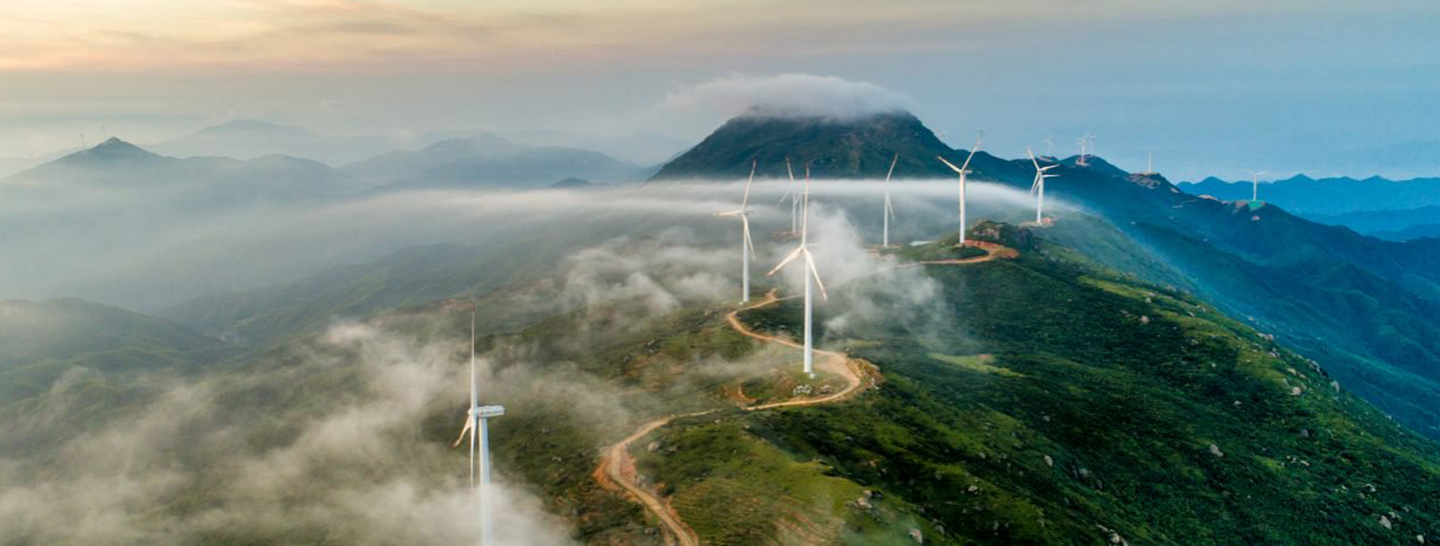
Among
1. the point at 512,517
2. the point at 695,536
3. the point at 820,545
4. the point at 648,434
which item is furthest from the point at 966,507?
the point at 512,517

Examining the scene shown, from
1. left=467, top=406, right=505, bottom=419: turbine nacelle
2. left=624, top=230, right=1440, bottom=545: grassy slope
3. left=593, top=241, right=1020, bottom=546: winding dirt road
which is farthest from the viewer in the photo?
left=624, top=230, right=1440, bottom=545: grassy slope

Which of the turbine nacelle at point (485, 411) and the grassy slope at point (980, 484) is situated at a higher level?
the turbine nacelle at point (485, 411)

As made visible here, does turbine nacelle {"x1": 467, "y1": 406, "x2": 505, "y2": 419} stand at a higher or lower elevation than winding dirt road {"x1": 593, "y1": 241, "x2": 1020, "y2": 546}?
higher

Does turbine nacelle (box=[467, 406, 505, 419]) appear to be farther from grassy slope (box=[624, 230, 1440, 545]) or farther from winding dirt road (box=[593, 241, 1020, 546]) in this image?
grassy slope (box=[624, 230, 1440, 545])

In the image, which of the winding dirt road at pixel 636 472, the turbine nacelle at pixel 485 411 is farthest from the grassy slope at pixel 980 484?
the turbine nacelle at pixel 485 411

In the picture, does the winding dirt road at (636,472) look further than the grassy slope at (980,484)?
No

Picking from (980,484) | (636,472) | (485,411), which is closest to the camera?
(485,411)

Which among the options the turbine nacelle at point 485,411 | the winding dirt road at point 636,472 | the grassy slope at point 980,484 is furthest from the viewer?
the grassy slope at point 980,484

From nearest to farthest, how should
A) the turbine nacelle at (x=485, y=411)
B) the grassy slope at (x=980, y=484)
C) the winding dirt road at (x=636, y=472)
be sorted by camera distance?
the turbine nacelle at (x=485, y=411)
the winding dirt road at (x=636, y=472)
the grassy slope at (x=980, y=484)

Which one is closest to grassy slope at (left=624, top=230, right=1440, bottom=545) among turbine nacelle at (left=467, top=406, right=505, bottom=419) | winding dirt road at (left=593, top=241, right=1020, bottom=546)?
winding dirt road at (left=593, top=241, right=1020, bottom=546)

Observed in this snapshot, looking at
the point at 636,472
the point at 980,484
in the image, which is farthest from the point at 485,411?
the point at 980,484

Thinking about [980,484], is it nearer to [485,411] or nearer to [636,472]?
[636,472]

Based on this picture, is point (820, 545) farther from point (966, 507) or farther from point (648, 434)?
point (648, 434)

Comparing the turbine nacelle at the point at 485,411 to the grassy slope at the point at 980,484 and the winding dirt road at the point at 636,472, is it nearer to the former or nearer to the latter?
the winding dirt road at the point at 636,472
